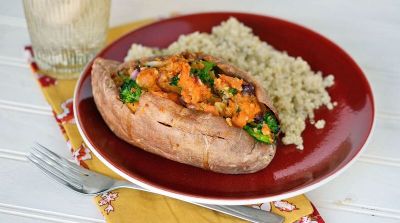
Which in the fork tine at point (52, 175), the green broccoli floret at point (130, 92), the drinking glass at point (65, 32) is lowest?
the fork tine at point (52, 175)

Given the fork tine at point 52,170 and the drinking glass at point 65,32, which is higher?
the drinking glass at point 65,32

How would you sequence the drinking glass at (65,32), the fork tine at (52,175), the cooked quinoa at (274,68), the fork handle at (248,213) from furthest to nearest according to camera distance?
the drinking glass at (65,32) → the cooked quinoa at (274,68) → the fork tine at (52,175) → the fork handle at (248,213)

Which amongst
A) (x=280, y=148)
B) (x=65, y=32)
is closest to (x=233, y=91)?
(x=280, y=148)

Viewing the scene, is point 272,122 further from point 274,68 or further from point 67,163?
point 67,163

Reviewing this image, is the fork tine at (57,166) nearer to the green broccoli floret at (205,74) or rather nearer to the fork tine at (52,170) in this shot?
the fork tine at (52,170)

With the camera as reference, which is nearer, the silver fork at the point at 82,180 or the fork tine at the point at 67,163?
the silver fork at the point at 82,180

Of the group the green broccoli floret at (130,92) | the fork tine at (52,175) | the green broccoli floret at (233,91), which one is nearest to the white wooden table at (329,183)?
→ the fork tine at (52,175)

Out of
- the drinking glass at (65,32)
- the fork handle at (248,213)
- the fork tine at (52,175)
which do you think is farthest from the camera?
the drinking glass at (65,32)

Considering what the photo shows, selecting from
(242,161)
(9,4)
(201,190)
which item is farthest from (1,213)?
(9,4)
